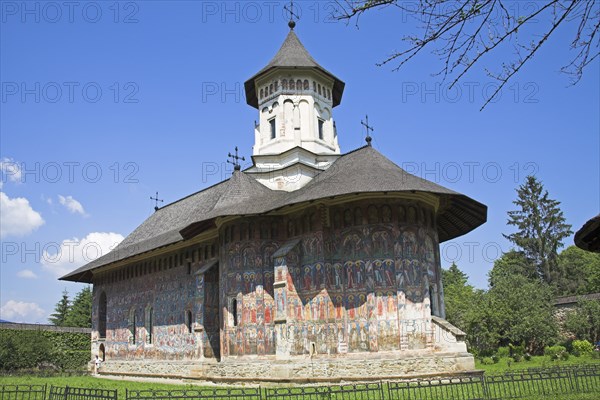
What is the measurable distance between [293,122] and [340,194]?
920 centimetres

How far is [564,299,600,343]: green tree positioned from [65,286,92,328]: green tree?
A: 4030 centimetres

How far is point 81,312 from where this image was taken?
173 feet

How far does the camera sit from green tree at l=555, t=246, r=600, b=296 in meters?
38.9

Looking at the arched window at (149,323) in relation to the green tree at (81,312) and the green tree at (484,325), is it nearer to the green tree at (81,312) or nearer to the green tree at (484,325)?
the green tree at (484,325)

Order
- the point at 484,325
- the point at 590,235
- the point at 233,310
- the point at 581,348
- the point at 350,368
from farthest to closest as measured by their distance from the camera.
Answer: the point at 484,325
the point at 581,348
the point at 233,310
the point at 350,368
the point at 590,235

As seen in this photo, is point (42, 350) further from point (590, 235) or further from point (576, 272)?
point (576, 272)

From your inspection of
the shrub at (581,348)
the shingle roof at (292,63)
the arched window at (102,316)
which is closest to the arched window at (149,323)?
the arched window at (102,316)

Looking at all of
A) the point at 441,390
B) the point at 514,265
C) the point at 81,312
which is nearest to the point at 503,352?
the point at 514,265

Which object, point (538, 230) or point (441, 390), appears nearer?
point (441, 390)

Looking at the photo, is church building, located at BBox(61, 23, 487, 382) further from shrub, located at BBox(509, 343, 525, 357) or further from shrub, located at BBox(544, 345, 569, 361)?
shrub, located at BBox(509, 343, 525, 357)

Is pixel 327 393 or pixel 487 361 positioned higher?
pixel 327 393

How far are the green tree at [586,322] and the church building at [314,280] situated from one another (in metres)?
11.4

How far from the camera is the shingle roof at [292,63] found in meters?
24.3

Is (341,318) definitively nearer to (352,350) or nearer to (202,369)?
(352,350)
